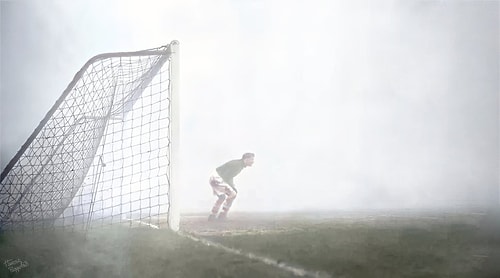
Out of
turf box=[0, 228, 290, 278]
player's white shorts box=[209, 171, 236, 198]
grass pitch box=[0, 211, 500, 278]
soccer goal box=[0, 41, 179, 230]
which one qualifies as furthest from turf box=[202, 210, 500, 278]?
soccer goal box=[0, 41, 179, 230]

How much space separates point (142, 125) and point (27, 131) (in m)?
0.59

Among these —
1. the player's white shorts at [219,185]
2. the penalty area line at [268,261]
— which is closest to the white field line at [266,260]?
the penalty area line at [268,261]

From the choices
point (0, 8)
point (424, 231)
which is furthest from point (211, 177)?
point (0, 8)

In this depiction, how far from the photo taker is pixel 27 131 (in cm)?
240

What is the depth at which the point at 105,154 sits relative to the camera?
2270 mm

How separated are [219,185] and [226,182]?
3 cm

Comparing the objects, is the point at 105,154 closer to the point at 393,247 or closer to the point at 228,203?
the point at 228,203

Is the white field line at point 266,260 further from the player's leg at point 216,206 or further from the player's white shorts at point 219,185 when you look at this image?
the player's white shorts at point 219,185

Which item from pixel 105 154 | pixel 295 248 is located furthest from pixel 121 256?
pixel 295 248

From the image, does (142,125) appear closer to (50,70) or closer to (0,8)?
(50,70)

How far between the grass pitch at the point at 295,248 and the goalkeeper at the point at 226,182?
0.18 feet

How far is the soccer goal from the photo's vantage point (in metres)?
2.20

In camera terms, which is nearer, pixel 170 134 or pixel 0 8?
pixel 170 134

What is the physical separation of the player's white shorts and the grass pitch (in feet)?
0.36
